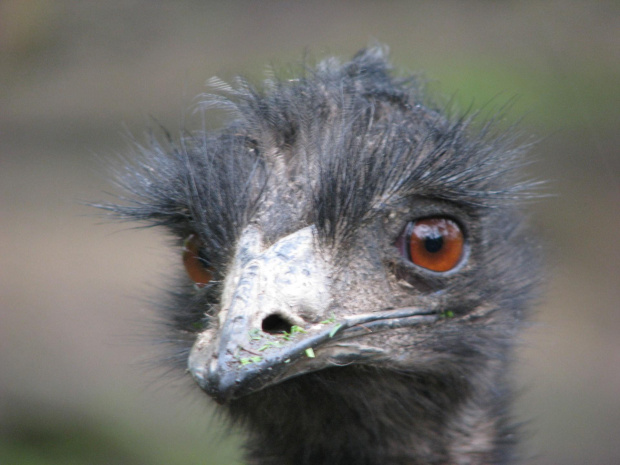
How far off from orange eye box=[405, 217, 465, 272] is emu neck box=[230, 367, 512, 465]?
1.06ft

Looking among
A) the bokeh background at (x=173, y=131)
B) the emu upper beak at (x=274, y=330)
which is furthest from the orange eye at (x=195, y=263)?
the bokeh background at (x=173, y=131)

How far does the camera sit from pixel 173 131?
16.1 ft

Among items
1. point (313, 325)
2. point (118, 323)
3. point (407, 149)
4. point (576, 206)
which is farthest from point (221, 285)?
point (576, 206)

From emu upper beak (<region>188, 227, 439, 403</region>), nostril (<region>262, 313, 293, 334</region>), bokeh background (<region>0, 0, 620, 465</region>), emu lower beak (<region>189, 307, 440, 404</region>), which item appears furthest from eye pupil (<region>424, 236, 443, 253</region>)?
bokeh background (<region>0, 0, 620, 465</region>)

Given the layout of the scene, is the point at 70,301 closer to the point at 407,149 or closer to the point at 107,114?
the point at 107,114

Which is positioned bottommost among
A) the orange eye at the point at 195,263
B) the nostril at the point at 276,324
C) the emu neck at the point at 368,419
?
the emu neck at the point at 368,419

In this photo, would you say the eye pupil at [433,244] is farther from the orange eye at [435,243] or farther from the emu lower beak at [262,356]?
the emu lower beak at [262,356]

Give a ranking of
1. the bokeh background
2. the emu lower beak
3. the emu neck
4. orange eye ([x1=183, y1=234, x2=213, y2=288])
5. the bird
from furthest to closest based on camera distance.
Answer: the bokeh background → orange eye ([x1=183, y1=234, x2=213, y2=288]) → the emu neck → the bird → the emu lower beak

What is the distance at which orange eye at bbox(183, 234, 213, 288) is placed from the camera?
2346 mm

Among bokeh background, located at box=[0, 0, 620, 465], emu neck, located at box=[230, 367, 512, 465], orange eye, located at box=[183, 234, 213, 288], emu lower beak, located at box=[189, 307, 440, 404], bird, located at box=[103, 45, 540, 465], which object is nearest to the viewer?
emu lower beak, located at box=[189, 307, 440, 404]

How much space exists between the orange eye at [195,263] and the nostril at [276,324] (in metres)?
0.50

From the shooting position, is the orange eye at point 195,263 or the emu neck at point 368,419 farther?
the orange eye at point 195,263

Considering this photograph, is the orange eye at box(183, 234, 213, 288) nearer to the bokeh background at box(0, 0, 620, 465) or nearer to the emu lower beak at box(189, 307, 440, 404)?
the emu lower beak at box(189, 307, 440, 404)

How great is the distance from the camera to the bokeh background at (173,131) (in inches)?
189
